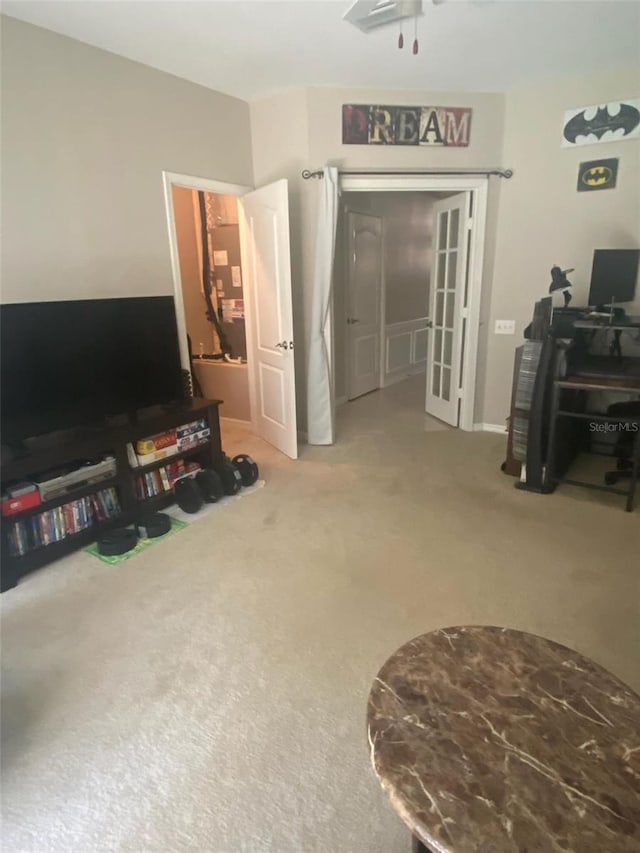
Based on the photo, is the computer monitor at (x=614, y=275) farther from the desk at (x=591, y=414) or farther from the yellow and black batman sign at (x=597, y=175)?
the desk at (x=591, y=414)

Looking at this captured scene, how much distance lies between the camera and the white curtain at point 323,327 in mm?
3848

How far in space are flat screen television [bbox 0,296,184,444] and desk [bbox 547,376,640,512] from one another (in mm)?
2539

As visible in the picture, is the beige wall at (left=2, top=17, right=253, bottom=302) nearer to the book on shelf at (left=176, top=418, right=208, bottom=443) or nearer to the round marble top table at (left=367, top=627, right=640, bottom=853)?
the book on shelf at (left=176, top=418, right=208, bottom=443)

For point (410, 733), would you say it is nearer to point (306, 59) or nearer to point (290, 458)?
point (290, 458)

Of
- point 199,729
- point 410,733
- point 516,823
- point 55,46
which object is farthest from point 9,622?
point 55,46

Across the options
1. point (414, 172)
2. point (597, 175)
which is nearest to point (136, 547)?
point (414, 172)

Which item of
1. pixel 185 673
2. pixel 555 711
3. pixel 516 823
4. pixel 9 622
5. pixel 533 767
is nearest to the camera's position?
pixel 516 823

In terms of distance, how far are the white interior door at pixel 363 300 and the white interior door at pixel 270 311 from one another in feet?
5.50

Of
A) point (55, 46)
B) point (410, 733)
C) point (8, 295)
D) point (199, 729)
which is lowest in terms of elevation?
point (199, 729)

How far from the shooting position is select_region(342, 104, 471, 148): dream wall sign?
3.81 m

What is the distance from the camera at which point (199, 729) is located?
5.48 ft

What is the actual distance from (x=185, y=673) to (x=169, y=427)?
5.34 feet

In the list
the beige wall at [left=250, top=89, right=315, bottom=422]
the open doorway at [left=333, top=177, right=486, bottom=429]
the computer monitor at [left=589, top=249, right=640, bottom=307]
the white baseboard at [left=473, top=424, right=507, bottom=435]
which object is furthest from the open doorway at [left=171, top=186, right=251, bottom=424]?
the computer monitor at [left=589, top=249, right=640, bottom=307]

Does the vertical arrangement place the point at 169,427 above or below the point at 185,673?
above
